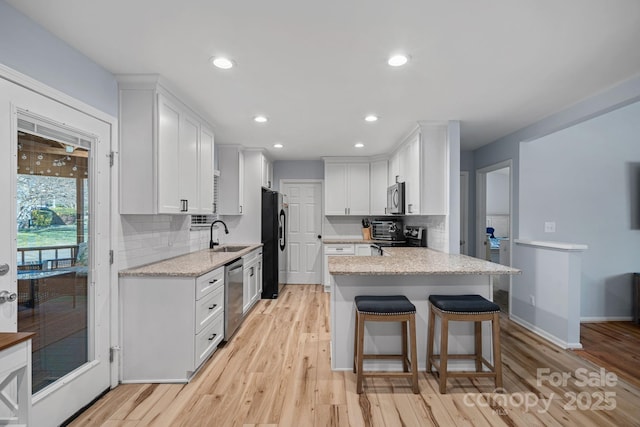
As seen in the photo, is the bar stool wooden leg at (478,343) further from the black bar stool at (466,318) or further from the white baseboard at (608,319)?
the white baseboard at (608,319)

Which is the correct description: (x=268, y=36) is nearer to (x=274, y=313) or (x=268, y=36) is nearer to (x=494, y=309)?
(x=494, y=309)

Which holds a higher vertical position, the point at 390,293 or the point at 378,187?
the point at 378,187

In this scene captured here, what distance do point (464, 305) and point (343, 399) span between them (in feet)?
3.67

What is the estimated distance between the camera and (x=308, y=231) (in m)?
5.95

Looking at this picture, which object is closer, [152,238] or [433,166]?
[152,238]

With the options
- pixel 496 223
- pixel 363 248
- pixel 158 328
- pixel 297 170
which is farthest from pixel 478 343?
pixel 496 223

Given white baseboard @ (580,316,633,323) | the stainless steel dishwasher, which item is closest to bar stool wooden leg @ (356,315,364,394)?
the stainless steel dishwasher

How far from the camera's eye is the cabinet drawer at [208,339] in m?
2.52

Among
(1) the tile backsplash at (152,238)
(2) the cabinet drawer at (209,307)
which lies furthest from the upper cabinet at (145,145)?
(2) the cabinet drawer at (209,307)

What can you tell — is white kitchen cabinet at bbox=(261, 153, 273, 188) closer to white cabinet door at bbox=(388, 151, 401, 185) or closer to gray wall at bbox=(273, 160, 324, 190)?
gray wall at bbox=(273, 160, 324, 190)

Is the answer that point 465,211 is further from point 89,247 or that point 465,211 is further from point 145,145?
point 89,247

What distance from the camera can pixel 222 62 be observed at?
2.16 meters

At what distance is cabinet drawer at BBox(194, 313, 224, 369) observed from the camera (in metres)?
2.52

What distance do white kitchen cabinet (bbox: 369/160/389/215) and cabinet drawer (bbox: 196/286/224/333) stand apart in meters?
3.32
